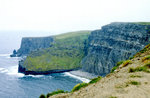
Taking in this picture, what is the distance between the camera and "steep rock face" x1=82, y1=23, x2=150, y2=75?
Result: 121m

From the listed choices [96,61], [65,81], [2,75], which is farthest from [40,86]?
[96,61]

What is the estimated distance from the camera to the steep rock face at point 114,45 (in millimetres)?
121331

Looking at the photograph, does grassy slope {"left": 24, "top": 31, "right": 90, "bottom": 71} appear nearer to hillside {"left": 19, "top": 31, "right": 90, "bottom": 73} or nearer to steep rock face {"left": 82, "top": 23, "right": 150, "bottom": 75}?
hillside {"left": 19, "top": 31, "right": 90, "bottom": 73}

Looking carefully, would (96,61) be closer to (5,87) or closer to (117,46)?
(117,46)

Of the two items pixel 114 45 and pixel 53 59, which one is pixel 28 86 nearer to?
pixel 53 59

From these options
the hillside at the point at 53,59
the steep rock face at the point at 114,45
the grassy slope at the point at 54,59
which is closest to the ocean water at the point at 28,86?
the hillside at the point at 53,59

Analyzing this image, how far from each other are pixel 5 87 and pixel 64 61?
78.2 meters

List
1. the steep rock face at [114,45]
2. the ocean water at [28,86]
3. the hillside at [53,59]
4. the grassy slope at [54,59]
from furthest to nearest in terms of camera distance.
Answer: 1. the grassy slope at [54,59]
2. the hillside at [53,59]
3. the steep rock face at [114,45]
4. the ocean water at [28,86]

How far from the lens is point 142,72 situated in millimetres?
19859

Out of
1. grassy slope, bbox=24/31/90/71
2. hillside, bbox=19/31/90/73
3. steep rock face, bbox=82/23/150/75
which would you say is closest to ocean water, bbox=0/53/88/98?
hillside, bbox=19/31/90/73

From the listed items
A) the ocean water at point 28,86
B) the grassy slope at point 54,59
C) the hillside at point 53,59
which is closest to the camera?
the ocean water at point 28,86

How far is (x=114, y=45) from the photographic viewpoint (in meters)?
141

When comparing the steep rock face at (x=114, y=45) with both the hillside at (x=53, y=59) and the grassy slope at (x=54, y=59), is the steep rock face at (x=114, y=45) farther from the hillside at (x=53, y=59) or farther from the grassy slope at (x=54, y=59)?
the grassy slope at (x=54, y=59)

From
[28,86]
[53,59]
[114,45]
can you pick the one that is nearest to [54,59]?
[53,59]
